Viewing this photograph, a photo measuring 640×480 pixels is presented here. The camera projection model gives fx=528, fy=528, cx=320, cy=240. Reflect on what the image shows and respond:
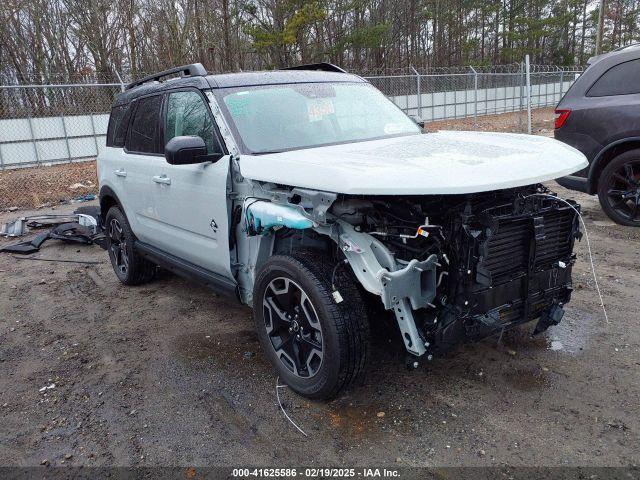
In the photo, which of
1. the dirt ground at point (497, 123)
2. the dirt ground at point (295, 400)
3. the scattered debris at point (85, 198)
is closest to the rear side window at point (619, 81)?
the dirt ground at point (295, 400)

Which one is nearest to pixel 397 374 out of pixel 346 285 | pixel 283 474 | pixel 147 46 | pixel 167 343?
pixel 346 285

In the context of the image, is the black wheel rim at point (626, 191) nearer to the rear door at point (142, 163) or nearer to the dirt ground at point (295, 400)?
the dirt ground at point (295, 400)

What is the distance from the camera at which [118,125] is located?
521 cm

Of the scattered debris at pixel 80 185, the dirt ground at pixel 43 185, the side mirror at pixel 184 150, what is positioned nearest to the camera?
the side mirror at pixel 184 150

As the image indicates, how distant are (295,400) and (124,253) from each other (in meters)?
3.07

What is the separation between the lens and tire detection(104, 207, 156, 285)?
17.1ft

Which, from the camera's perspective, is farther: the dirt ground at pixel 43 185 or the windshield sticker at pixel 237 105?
the dirt ground at pixel 43 185

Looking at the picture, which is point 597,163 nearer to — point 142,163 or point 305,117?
point 305,117

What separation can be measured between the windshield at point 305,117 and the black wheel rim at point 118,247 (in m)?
2.34

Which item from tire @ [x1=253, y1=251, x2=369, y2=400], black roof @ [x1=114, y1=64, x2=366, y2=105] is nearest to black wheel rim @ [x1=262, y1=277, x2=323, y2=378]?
tire @ [x1=253, y1=251, x2=369, y2=400]

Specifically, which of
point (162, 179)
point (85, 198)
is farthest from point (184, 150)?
point (85, 198)

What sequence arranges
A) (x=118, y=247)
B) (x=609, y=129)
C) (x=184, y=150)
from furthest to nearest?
(x=609, y=129), (x=118, y=247), (x=184, y=150)

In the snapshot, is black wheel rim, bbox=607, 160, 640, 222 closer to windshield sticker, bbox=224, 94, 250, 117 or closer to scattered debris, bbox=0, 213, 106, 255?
windshield sticker, bbox=224, 94, 250, 117

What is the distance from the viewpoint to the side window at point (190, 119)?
3.72m
